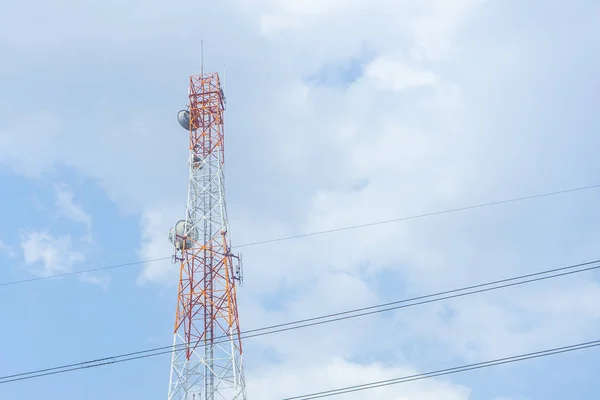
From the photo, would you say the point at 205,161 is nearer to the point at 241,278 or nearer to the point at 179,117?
the point at 179,117

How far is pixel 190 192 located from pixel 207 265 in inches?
212

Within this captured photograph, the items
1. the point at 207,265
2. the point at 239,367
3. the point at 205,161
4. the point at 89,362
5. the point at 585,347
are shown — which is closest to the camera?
the point at 585,347

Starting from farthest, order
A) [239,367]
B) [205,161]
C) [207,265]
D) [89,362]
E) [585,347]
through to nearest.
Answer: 1. [205,161]
2. [207,265]
3. [239,367]
4. [89,362]
5. [585,347]

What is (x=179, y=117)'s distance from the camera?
52.5 m

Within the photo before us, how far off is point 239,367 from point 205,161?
1368 cm

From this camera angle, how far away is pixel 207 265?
155 ft

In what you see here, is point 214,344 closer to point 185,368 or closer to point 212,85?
point 185,368

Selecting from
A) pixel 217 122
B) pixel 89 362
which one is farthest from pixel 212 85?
pixel 89 362

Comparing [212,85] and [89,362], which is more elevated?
[212,85]

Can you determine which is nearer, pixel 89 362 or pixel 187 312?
pixel 89 362

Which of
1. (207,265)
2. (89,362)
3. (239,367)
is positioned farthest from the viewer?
(207,265)

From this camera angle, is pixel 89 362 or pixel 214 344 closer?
pixel 89 362

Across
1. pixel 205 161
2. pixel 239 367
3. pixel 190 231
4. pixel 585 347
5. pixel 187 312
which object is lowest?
pixel 585 347

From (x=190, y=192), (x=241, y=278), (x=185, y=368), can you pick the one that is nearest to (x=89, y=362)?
(x=185, y=368)
